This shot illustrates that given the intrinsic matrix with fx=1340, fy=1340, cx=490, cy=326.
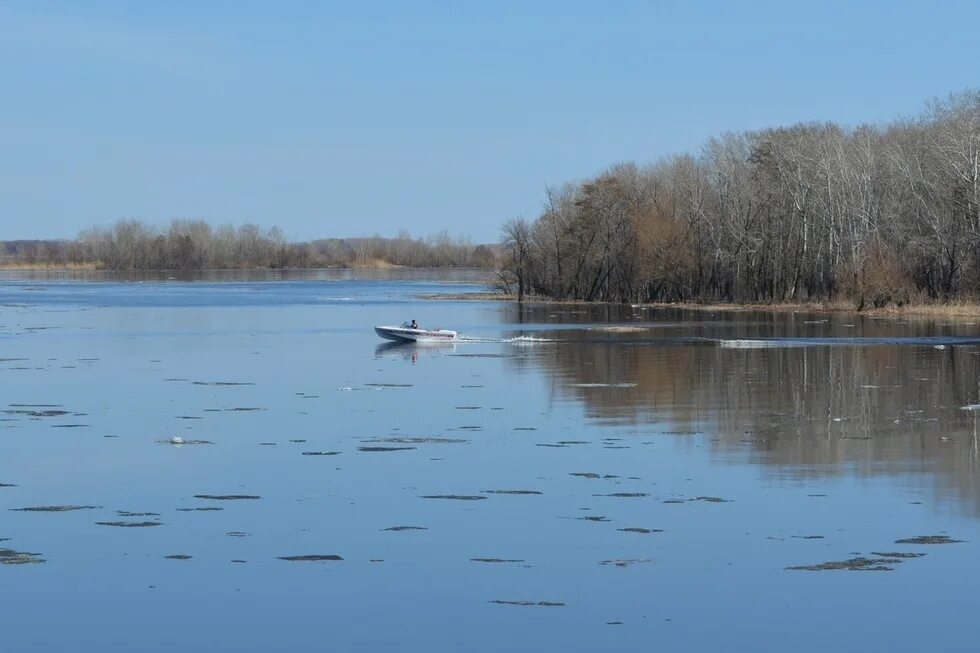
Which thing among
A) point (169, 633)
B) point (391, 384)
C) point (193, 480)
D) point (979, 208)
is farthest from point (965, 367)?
point (979, 208)

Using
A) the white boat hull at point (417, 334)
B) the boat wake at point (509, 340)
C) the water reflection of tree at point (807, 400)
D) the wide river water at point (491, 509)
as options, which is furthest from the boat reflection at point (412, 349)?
the wide river water at point (491, 509)

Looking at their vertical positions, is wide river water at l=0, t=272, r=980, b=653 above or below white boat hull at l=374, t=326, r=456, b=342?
below

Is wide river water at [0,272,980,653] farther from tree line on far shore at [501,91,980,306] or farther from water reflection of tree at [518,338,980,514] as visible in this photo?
tree line on far shore at [501,91,980,306]

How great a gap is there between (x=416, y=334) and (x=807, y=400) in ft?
75.2

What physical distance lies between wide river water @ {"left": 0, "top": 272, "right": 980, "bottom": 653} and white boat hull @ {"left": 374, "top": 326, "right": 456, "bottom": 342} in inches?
491

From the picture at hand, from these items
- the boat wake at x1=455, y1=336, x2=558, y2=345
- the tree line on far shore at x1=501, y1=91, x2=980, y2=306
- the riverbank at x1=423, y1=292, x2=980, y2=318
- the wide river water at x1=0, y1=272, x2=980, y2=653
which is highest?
the tree line on far shore at x1=501, y1=91, x2=980, y2=306

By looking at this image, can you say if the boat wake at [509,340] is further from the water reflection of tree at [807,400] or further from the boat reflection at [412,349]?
the water reflection of tree at [807,400]

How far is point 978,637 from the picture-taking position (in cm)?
1161

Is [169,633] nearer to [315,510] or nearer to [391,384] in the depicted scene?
[315,510]

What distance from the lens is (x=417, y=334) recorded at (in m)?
50.0

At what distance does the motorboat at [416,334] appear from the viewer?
164 feet

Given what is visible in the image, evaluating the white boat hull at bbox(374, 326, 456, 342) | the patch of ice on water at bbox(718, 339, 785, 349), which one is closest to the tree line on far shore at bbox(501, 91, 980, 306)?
the patch of ice on water at bbox(718, 339, 785, 349)

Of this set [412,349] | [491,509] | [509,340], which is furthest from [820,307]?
[491,509]

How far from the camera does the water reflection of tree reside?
20719 mm
